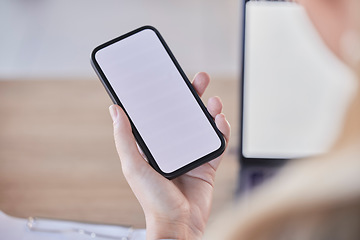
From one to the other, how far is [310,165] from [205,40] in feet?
4.68

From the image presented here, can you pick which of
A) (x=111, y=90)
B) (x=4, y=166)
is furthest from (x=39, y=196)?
(x=111, y=90)

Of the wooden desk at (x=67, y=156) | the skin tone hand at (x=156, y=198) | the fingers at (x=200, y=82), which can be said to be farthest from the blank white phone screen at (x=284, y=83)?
the skin tone hand at (x=156, y=198)

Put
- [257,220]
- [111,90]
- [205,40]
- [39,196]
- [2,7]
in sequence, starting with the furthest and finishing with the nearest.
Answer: [2,7] < [205,40] < [39,196] < [111,90] < [257,220]

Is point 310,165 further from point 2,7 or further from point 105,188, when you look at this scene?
point 2,7

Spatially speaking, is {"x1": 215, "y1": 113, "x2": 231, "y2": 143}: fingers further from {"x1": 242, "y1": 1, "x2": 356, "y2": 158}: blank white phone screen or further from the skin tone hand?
{"x1": 242, "y1": 1, "x2": 356, "y2": 158}: blank white phone screen

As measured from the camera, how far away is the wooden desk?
3.50 ft

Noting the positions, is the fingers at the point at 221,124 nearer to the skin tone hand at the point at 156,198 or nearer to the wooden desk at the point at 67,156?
the skin tone hand at the point at 156,198

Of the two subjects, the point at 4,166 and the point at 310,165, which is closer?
the point at 310,165

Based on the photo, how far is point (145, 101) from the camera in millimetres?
656

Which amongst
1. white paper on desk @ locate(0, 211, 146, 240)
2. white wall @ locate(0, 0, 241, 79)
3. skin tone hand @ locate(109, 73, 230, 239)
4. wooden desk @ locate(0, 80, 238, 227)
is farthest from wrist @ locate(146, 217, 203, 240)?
white wall @ locate(0, 0, 241, 79)

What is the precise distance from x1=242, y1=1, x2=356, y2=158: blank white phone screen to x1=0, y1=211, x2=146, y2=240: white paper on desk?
0.52 m

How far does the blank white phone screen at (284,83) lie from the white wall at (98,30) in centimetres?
46

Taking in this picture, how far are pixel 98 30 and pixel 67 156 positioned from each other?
73cm

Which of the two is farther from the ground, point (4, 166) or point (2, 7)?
point (2, 7)
